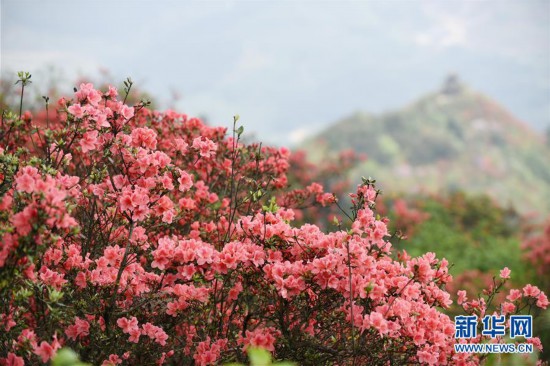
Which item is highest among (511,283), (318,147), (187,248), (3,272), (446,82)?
(446,82)

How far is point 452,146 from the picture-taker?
2439 centimetres

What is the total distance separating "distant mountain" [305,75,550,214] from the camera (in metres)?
22.0

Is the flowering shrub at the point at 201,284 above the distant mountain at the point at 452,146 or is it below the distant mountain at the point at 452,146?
below

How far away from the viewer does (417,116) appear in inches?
1023

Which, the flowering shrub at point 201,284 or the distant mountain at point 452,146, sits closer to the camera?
the flowering shrub at point 201,284

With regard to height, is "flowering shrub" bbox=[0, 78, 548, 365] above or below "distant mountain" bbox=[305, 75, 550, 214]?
below

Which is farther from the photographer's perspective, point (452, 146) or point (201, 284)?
point (452, 146)

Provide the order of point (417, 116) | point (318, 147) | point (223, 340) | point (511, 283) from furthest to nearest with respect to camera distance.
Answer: point (417, 116) < point (318, 147) < point (511, 283) < point (223, 340)

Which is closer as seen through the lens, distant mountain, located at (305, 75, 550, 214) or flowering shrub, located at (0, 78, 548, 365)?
flowering shrub, located at (0, 78, 548, 365)

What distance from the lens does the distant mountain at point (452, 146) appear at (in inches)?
867

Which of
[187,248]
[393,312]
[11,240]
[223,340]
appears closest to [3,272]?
[11,240]

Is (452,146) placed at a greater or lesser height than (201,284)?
greater

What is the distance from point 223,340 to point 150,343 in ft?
1.53

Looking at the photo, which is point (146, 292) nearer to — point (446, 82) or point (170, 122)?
point (170, 122)
